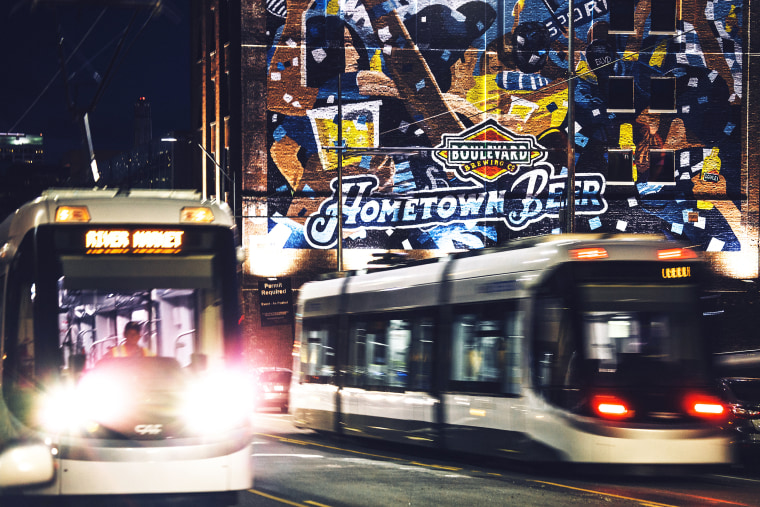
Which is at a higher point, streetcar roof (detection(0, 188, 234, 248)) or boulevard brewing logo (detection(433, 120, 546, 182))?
boulevard brewing logo (detection(433, 120, 546, 182))

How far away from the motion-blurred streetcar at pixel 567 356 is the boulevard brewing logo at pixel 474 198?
72.9 feet

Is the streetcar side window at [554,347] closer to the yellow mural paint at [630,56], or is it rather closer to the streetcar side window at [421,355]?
the streetcar side window at [421,355]

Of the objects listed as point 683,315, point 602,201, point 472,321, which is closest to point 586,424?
point 683,315

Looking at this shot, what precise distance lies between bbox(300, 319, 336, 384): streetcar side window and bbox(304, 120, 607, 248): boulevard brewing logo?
56.8ft

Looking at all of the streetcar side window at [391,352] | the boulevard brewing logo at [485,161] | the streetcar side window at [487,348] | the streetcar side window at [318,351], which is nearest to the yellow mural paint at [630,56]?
the boulevard brewing logo at [485,161]

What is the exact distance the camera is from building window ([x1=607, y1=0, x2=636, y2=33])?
3988 cm

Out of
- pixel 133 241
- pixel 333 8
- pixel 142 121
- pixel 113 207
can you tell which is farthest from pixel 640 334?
pixel 142 121

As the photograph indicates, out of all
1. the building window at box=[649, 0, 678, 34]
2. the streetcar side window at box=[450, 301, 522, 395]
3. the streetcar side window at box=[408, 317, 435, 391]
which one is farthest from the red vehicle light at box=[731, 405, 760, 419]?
the building window at box=[649, 0, 678, 34]

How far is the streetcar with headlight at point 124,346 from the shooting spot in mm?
9016

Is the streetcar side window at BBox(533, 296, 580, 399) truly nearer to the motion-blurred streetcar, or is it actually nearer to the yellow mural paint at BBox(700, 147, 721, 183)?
the motion-blurred streetcar

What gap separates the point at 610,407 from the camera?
12648 mm

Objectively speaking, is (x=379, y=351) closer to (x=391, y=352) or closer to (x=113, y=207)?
(x=391, y=352)

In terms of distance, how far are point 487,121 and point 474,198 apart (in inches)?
111

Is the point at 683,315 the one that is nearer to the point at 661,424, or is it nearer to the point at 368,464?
the point at 661,424
